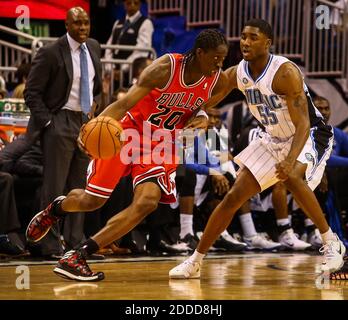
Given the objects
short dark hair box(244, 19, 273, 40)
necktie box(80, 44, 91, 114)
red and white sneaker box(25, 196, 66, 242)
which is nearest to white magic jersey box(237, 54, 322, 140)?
short dark hair box(244, 19, 273, 40)

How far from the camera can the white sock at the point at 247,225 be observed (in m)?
10.2

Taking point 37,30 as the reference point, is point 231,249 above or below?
below

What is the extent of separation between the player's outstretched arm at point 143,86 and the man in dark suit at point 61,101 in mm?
1995

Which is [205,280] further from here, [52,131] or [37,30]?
[37,30]

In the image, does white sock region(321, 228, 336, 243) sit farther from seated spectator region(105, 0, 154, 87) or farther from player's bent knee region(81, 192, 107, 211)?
seated spectator region(105, 0, 154, 87)

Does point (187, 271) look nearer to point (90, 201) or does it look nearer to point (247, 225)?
point (90, 201)

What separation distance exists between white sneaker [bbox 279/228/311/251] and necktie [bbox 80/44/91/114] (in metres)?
2.78

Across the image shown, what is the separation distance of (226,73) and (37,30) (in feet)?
21.5

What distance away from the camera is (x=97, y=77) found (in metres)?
9.00

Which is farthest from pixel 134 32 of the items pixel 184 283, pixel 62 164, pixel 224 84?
pixel 184 283

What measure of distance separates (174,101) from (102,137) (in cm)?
76

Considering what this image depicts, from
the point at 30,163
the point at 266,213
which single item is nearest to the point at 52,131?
the point at 30,163

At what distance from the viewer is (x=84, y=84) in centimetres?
873

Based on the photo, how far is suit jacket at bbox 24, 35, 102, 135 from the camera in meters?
8.60
